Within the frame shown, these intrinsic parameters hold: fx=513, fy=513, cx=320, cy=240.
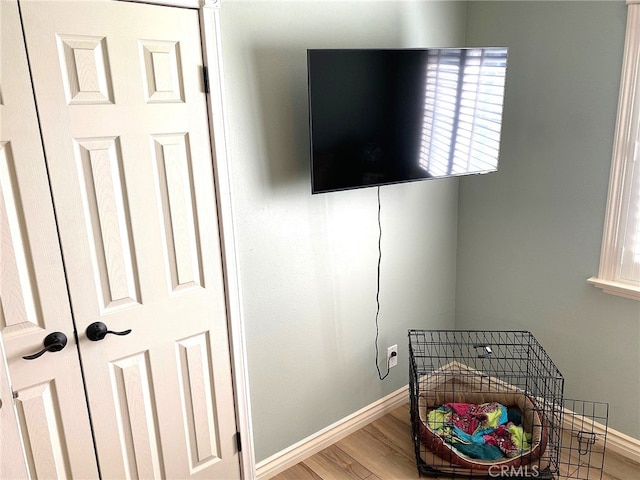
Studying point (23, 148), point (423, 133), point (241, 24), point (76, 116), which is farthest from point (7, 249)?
point (423, 133)

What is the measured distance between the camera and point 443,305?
9.97 ft

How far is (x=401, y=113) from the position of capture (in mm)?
2154

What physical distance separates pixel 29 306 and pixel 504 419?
7.05ft

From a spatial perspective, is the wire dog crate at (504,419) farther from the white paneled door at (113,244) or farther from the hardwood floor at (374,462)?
the white paneled door at (113,244)

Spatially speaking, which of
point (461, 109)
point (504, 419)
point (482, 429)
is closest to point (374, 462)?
point (482, 429)

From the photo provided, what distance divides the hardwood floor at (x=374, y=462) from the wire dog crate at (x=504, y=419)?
2.4 inches

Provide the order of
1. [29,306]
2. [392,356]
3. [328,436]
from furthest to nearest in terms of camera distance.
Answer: [392,356] < [328,436] < [29,306]

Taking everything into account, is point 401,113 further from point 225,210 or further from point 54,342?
point 54,342

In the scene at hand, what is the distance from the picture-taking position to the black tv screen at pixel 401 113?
1981mm

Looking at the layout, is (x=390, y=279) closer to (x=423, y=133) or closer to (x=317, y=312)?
(x=317, y=312)

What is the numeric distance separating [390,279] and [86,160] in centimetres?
161

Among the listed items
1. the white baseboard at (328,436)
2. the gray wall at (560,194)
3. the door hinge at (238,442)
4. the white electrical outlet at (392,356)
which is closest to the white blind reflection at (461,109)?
the gray wall at (560,194)

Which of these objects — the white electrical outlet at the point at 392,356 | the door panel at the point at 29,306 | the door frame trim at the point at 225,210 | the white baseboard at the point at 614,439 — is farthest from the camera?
the white electrical outlet at the point at 392,356

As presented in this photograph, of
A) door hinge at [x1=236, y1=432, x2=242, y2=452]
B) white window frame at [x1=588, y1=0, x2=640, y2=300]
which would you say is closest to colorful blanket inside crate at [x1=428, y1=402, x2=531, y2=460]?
white window frame at [x1=588, y1=0, x2=640, y2=300]
